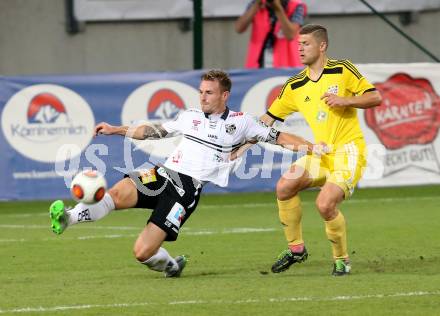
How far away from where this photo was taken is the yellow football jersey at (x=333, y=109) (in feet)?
33.7

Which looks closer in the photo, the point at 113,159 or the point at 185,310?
the point at 185,310

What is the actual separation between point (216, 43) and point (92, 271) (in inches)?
410

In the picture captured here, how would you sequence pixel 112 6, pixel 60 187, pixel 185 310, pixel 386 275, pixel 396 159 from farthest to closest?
pixel 112 6
pixel 396 159
pixel 60 187
pixel 386 275
pixel 185 310

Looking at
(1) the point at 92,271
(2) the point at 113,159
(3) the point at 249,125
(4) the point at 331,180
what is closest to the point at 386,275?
(4) the point at 331,180

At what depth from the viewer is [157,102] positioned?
1630cm

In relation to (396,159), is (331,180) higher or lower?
higher

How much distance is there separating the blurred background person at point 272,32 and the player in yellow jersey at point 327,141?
7.44 m

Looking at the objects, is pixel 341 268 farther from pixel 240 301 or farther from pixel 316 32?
pixel 316 32

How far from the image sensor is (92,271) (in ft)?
34.9

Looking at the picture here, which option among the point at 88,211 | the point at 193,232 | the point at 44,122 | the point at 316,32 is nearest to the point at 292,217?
the point at 316,32

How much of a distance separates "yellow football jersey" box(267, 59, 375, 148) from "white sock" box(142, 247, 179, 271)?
4.88ft

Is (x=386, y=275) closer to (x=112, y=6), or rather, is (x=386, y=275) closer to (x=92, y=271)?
(x=92, y=271)

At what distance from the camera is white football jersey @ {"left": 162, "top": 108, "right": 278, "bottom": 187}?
10242mm

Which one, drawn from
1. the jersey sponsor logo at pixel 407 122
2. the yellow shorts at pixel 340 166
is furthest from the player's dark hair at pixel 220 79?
the jersey sponsor logo at pixel 407 122
